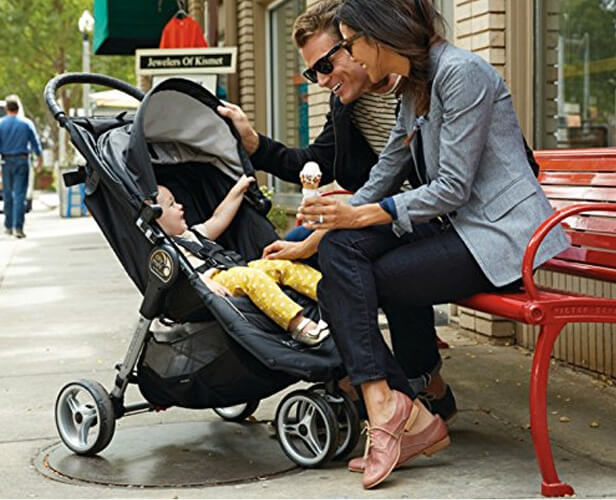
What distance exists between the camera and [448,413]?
4883 millimetres

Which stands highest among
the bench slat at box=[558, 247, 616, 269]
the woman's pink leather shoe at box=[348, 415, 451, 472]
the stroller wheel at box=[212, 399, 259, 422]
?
the bench slat at box=[558, 247, 616, 269]

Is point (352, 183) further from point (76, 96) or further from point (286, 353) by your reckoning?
point (76, 96)

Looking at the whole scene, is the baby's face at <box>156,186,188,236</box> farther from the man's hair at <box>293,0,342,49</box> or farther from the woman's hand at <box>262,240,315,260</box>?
the man's hair at <box>293,0,342,49</box>

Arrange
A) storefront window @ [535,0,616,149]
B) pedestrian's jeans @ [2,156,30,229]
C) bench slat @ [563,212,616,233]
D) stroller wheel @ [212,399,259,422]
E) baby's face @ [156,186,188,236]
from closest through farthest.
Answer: bench slat @ [563,212,616,233]
baby's face @ [156,186,188,236]
stroller wheel @ [212,399,259,422]
storefront window @ [535,0,616,149]
pedestrian's jeans @ [2,156,30,229]

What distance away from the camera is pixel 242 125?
5.22 m

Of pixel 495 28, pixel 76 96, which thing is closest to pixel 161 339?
pixel 495 28

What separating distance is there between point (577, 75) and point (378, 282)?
2.97 metres

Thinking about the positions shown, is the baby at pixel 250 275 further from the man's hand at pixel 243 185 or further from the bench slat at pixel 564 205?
the bench slat at pixel 564 205

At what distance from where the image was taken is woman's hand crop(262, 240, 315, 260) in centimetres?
455

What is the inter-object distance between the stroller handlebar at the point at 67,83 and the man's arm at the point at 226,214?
59 centimetres

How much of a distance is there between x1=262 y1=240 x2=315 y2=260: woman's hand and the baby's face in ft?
1.42

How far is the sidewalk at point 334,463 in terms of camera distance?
419 centimetres

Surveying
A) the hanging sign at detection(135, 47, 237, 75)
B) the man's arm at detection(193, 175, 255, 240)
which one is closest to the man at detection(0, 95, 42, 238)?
the hanging sign at detection(135, 47, 237, 75)

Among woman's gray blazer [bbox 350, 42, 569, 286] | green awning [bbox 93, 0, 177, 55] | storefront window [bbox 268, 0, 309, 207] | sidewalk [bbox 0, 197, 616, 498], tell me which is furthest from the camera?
green awning [bbox 93, 0, 177, 55]
